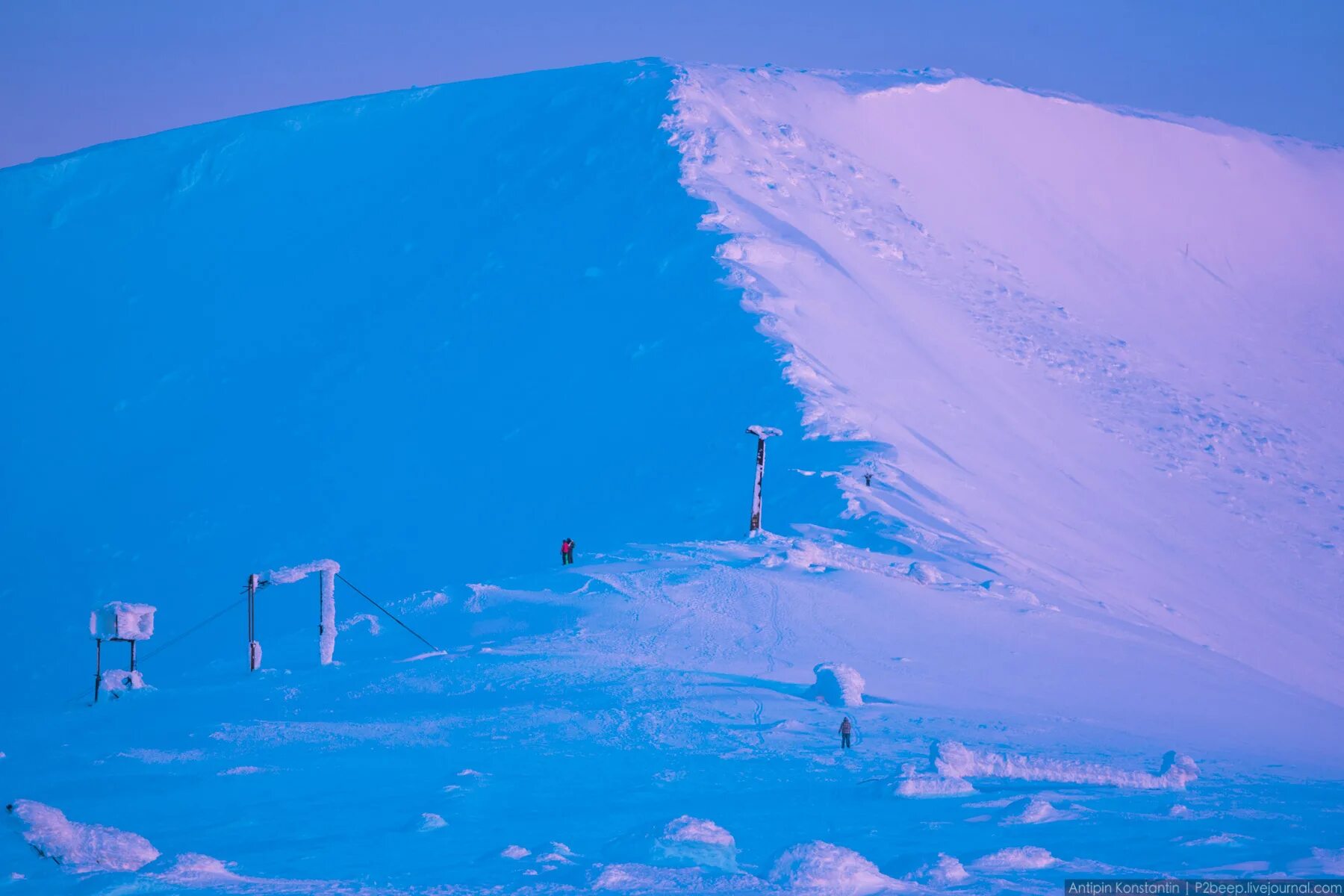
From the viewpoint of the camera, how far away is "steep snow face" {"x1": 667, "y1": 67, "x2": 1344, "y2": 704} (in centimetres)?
3241

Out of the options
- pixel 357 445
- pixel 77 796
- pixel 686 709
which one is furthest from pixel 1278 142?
pixel 77 796

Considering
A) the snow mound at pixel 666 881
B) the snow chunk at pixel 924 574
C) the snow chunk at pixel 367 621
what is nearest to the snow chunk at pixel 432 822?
→ the snow mound at pixel 666 881

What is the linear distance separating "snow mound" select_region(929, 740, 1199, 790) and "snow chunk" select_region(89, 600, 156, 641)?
12.4m

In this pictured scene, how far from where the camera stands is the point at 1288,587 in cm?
3556

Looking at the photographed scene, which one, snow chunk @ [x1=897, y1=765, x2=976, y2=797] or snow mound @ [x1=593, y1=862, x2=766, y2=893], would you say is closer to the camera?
snow mound @ [x1=593, y1=862, x2=766, y2=893]

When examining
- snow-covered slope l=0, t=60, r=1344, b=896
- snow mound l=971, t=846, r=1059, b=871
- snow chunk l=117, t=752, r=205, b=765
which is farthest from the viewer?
snow chunk l=117, t=752, r=205, b=765

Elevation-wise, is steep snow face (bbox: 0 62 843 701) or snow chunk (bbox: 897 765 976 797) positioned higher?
steep snow face (bbox: 0 62 843 701)

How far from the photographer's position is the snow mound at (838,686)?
1755 centimetres

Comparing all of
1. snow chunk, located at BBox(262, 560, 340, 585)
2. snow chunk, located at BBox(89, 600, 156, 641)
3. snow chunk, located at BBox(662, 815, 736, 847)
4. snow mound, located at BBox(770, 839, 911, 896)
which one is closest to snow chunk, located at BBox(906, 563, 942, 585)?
snow chunk, located at BBox(262, 560, 340, 585)

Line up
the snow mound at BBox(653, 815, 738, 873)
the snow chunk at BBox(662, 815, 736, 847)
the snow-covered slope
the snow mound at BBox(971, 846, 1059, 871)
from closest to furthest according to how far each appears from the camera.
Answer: the snow mound at BBox(971, 846, 1059, 871) < the snow mound at BBox(653, 815, 738, 873) < the snow chunk at BBox(662, 815, 736, 847) < the snow-covered slope

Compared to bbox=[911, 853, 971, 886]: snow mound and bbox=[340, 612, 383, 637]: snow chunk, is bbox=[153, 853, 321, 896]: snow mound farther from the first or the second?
bbox=[340, 612, 383, 637]: snow chunk

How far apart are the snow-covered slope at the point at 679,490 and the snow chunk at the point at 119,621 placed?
3.63ft

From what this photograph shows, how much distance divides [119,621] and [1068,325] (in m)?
35.5

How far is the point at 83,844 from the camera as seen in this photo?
42.5ft
